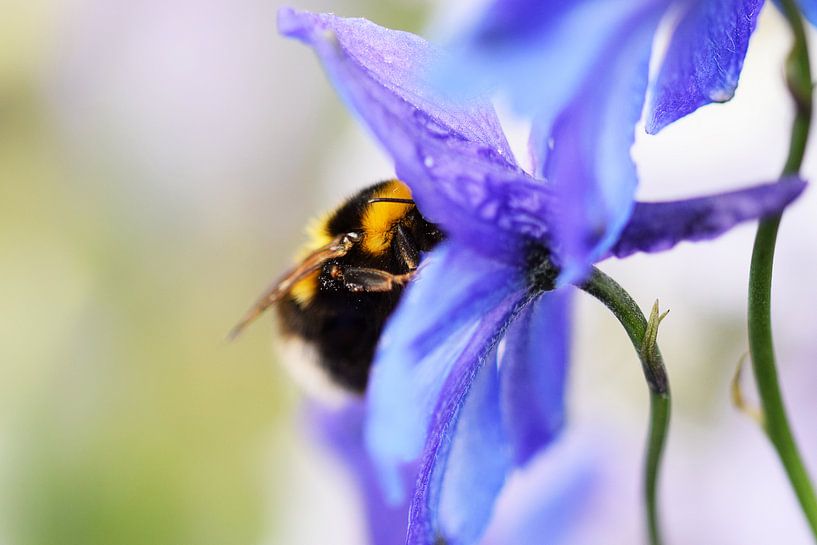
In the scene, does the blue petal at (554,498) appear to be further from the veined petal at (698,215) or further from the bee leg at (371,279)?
the veined petal at (698,215)

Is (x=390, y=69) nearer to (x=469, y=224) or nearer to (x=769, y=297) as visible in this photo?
(x=469, y=224)

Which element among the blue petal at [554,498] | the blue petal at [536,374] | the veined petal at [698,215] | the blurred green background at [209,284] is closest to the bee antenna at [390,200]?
the blue petal at [536,374]

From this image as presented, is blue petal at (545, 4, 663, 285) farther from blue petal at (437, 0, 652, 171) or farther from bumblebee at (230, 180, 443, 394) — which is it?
bumblebee at (230, 180, 443, 394)

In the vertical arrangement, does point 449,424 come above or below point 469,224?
below

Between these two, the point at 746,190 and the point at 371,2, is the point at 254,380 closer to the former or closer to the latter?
the point at 371,2

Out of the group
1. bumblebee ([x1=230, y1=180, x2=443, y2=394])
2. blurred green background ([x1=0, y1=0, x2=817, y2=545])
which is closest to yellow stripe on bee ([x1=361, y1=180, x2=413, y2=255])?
bumblebee ([x1=230, y1=180, x2=443, y2=394])

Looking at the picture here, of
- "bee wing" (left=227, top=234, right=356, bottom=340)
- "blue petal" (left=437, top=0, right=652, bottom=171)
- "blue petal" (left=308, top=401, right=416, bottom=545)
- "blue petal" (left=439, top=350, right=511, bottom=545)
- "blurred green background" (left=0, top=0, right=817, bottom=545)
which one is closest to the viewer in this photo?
"blue petal" (left=437, top=0, right=652, bottom=171)

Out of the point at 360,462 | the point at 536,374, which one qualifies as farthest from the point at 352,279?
the point at 360,462
